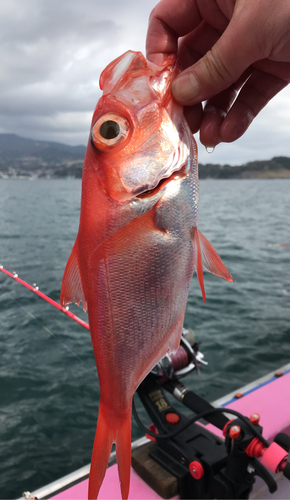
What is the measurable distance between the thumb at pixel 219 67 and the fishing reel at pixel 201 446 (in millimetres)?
1899

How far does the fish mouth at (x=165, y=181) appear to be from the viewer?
1018 mm

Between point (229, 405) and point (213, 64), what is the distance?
315 centimetres

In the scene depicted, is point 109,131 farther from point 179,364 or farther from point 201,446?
point 201,446

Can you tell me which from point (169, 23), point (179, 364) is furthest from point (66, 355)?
point (169, 23)

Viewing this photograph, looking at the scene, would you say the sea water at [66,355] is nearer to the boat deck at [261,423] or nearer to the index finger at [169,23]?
the index finger at [169,23]

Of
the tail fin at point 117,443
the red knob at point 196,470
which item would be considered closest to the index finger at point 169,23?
the tail fin at point 117,443

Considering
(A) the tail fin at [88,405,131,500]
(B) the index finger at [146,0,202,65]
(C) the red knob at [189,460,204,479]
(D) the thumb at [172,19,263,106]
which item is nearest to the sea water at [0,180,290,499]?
(B) the index finger at [146,0,202,65]

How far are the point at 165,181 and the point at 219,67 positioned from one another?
510 millimetres

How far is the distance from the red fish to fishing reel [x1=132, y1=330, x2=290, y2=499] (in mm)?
1404

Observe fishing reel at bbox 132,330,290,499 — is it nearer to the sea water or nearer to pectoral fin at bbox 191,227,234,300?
pectoral fin at bbox 191,227,234,300

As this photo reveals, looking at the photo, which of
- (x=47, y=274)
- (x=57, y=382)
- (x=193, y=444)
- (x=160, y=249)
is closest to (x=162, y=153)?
(x=160, y=249)

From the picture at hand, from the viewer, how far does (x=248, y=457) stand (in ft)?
7.28

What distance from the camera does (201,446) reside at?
260 centimetres

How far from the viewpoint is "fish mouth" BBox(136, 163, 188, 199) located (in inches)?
40.1
